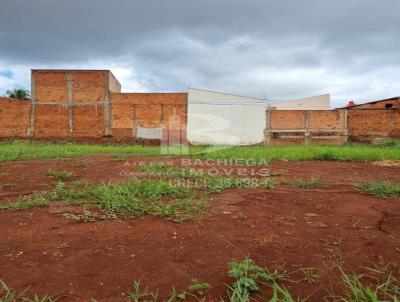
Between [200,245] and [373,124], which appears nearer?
[200,245]

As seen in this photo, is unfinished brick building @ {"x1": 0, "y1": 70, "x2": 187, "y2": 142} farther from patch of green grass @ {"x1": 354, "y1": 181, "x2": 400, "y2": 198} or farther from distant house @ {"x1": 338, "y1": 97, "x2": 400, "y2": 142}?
patch of green grass @ {"x1": 354, "y1": 181, "x2": 400, "y2": 198}

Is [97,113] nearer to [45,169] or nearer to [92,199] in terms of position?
[45,169]

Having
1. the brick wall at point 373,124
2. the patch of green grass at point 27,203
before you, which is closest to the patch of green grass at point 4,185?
the patch of green grass at point 27,203

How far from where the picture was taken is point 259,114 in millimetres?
18312

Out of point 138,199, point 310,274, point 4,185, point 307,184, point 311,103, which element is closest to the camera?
point 310,274

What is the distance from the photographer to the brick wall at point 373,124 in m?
18.2

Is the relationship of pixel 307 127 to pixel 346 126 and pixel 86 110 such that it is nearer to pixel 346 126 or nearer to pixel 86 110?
pixel 346 126

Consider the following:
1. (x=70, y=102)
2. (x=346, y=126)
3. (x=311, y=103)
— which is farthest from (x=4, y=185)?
(x=311, y=103)

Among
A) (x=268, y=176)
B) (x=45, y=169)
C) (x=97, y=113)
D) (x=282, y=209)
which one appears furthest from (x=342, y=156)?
(x=97, y=113)

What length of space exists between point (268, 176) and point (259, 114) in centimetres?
1302

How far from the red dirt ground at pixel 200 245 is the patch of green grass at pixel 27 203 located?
122 mm

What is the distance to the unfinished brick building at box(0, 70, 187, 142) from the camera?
56.6 feet

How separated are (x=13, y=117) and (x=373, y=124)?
56.7ft

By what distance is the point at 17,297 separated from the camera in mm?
1948
